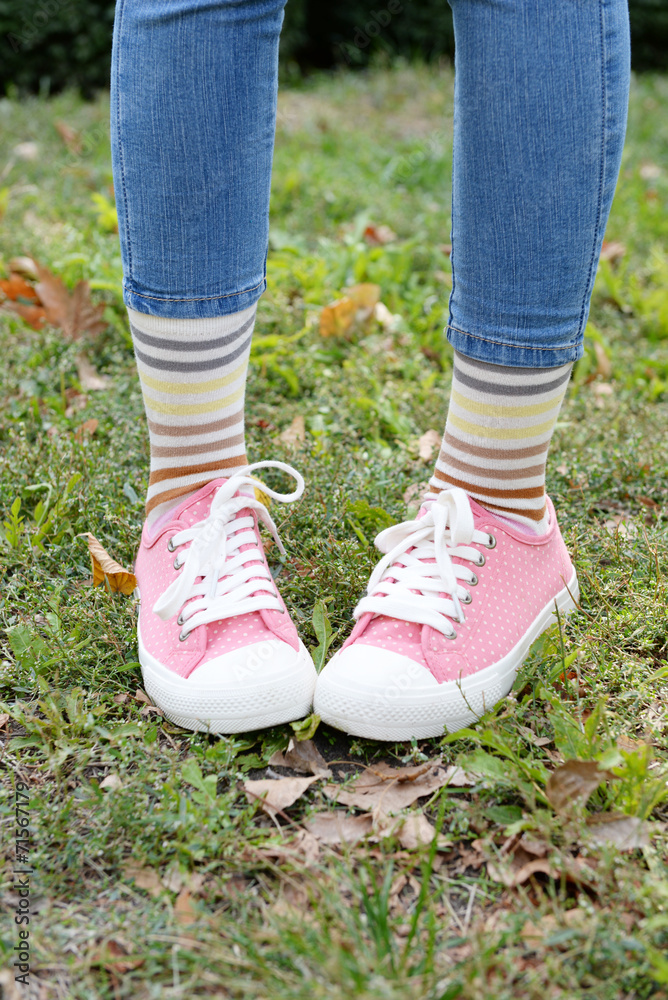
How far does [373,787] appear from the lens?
1085mm

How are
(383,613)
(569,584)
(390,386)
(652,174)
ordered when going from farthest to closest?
(652,174), (390,386), (569,584), (383,613)

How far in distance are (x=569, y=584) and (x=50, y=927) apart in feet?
2.92

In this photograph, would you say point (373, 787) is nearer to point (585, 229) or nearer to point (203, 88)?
point (585, 229)

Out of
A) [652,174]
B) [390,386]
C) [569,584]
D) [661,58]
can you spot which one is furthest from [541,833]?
[661,58]

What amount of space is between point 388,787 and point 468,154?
0.83 metres

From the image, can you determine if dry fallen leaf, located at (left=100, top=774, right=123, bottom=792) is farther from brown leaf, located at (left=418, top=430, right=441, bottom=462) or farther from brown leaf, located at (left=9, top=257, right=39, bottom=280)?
brown leaf, located at (left=9, top=257, right=39, bottom=280)

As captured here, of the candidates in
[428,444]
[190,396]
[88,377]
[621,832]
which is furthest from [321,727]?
[88,377]

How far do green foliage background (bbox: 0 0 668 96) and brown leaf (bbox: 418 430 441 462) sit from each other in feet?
11.0

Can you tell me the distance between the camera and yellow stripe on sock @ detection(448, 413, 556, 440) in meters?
1.19

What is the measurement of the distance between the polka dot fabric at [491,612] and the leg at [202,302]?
0.45 ft

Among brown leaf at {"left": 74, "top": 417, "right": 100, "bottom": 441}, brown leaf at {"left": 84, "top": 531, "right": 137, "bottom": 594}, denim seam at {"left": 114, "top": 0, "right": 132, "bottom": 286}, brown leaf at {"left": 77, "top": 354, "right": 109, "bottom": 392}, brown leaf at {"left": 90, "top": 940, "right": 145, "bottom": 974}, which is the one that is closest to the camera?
brown leaf at {"left": 90, "top": 940, "right": 145, "bottom": 974}

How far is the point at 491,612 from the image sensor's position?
3.96 feet

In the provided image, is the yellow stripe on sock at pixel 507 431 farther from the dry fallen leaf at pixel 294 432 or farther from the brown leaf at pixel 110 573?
the dry fallen leaf at pixel 294 432

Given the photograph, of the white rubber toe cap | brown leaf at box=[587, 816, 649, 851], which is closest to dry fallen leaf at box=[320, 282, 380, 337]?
the white rubber toe cap
